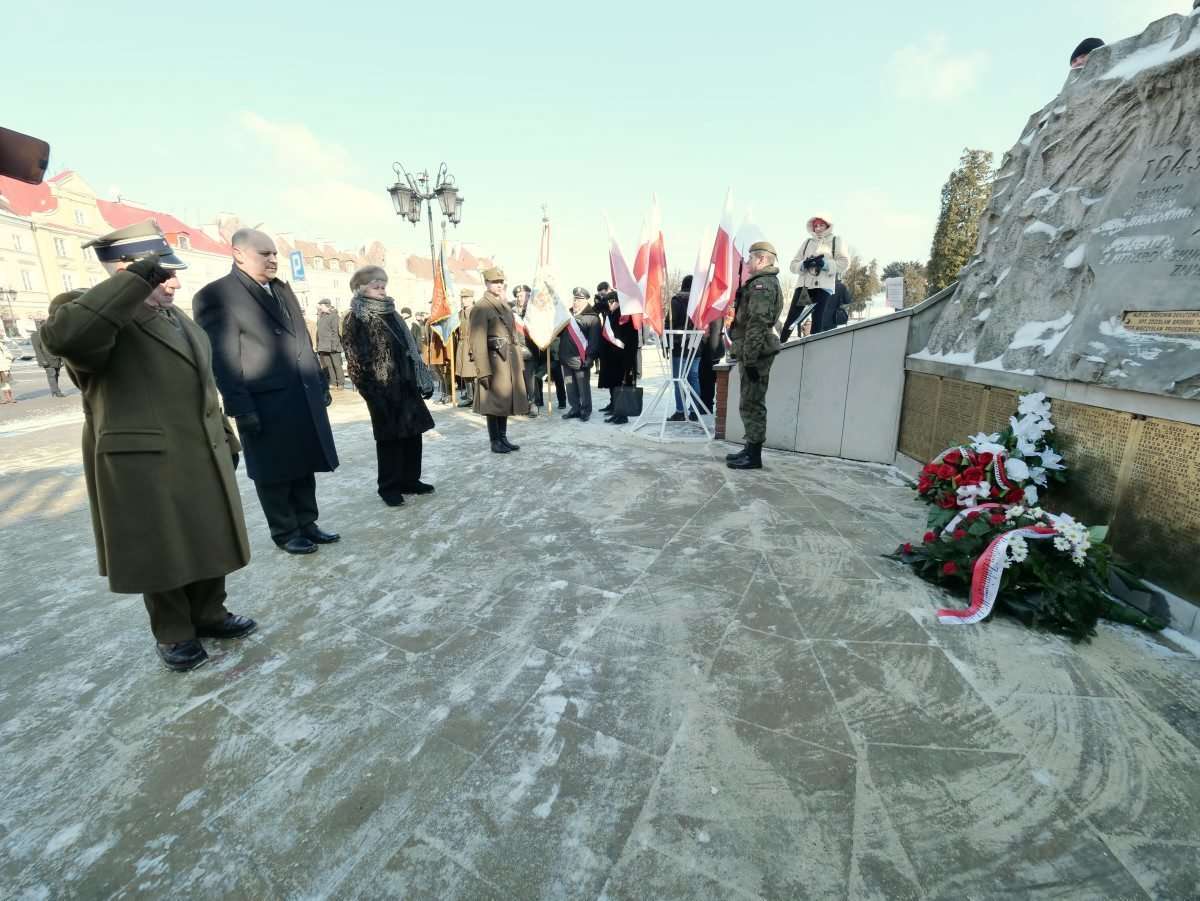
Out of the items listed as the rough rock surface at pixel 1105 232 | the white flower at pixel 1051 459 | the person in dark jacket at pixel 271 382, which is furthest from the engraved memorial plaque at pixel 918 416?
the person in dark jacket at pixel 271 382

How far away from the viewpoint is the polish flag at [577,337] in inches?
315

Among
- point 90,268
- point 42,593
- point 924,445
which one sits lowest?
point 42,593

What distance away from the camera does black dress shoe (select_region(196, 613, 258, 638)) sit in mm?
2600

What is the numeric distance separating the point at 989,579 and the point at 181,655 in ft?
12.1

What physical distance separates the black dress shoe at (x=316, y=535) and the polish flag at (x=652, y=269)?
4.41m

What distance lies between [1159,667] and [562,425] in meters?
6.55

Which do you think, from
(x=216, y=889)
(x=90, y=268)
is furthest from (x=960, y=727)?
(x=90, y=268)

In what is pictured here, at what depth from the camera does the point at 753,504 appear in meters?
4.30

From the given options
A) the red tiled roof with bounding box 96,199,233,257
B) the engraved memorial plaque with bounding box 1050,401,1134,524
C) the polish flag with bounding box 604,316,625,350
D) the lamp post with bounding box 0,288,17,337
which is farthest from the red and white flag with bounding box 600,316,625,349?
the lamp post with bounding box 0,288,17,337

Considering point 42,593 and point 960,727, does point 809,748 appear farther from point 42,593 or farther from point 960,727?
point 42,593

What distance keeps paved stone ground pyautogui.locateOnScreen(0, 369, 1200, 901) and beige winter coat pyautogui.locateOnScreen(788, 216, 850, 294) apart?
18.4 feet

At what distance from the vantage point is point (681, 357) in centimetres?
746

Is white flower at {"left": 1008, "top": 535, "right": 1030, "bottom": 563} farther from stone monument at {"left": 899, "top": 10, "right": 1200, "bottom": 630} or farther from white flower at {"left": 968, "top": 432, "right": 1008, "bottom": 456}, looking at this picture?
white flower at {"left": 968, "top": 432, "right": 1008, "bottom": 456}

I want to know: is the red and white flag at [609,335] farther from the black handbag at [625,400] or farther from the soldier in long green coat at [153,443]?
the soldier in long green coat at [153,443]
